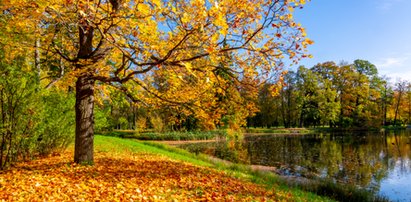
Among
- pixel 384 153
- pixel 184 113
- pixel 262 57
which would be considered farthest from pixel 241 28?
pixel 384 153

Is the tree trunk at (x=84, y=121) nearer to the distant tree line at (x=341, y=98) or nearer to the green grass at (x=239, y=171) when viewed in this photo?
the green grass at (x=239, y=171)

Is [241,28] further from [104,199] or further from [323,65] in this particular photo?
[323,65]

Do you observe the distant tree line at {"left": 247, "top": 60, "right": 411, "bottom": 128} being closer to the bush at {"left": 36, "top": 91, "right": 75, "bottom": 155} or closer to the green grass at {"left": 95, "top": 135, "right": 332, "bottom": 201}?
the green grass at {"left": 95, "top": 135, "right": 332, "bottom": 201}

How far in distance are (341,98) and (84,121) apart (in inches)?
2355

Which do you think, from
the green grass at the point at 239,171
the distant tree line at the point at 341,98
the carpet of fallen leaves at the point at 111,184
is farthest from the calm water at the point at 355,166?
the distant tree line at the point at 341,98

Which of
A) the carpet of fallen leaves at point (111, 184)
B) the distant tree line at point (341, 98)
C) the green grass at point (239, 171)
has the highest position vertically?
the distant tree line at point (341, 98)

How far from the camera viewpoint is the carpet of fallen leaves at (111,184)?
5016mm

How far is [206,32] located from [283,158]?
17.1 metres

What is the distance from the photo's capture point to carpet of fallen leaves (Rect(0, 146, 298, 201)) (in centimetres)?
502

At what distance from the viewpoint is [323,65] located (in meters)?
61.8

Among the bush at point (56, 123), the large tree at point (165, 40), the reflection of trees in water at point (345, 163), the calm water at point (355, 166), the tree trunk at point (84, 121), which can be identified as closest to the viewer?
the large tree at point (165, 40)

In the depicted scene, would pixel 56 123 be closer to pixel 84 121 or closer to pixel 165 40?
pixel 84 121

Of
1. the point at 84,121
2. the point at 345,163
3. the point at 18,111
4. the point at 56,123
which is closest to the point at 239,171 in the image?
the point at 84,121

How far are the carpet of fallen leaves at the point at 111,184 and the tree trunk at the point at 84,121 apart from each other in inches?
12.6
